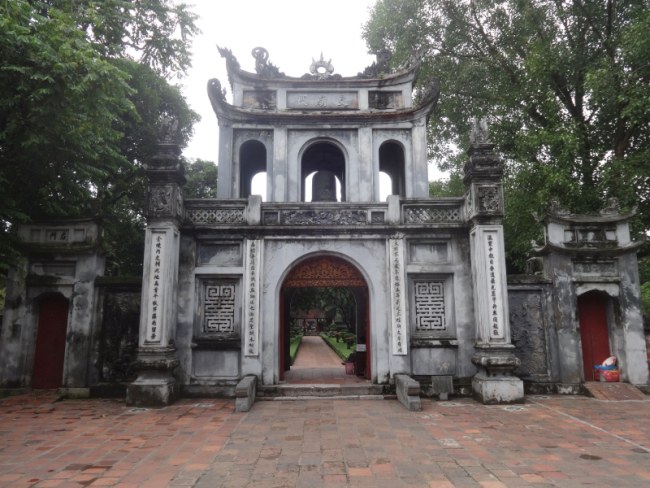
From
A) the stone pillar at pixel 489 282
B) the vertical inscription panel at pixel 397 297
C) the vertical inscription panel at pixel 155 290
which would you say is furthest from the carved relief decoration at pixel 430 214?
the vertical inscription panel at pixel 155 290

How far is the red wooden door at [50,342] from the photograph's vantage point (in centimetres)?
1023

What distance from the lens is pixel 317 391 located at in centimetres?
963

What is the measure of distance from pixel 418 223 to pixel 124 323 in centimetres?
707

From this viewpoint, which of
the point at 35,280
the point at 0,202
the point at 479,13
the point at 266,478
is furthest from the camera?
the point at 479,13

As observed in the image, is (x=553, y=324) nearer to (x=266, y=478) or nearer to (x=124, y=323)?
(x=266, y=478)

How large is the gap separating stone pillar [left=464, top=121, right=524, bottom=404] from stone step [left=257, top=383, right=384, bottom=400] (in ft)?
7.17

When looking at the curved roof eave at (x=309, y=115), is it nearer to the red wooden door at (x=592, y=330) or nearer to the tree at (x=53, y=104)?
the tree at (x=53, y=104)

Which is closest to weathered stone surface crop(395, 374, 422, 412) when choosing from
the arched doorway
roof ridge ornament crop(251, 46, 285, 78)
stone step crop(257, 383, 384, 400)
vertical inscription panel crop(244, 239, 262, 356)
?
stone step crop(257, 383, 384, 400)

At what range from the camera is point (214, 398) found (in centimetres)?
962

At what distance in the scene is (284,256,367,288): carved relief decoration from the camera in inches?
409

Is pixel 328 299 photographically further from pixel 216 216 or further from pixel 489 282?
A: pixel 489 282

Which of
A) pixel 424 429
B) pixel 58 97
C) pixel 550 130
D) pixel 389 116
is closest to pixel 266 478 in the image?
pixel 424 429

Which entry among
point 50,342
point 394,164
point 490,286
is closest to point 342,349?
point 394,164

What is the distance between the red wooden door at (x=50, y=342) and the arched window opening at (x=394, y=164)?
910 centimetres
